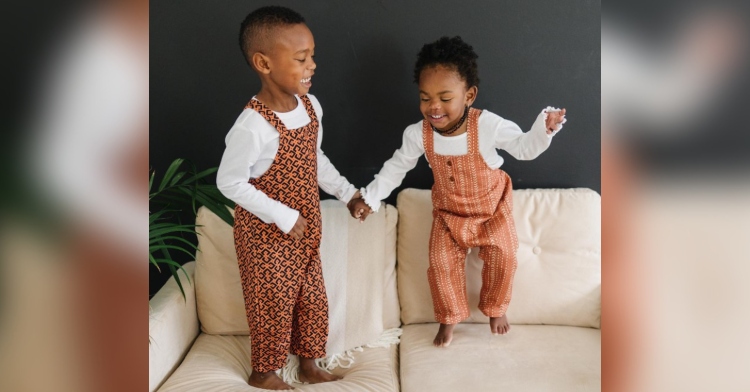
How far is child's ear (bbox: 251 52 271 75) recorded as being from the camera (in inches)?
72.5

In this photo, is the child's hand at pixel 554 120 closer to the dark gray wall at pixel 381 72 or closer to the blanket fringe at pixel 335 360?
the dark gray wall at pixel 381 72

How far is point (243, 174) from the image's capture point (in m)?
1.85

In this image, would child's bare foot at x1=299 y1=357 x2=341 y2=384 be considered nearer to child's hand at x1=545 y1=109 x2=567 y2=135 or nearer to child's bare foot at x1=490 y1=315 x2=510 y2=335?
child's bare foot at x1=490 y1=315 x2=510 y2=335

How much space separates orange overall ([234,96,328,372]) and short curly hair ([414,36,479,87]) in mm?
367

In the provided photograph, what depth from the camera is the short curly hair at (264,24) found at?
1.83 meters

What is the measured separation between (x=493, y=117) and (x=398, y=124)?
1.45 ft

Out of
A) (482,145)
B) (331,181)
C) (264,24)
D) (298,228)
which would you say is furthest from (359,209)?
(264,24)

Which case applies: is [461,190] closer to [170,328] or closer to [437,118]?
[437,118]

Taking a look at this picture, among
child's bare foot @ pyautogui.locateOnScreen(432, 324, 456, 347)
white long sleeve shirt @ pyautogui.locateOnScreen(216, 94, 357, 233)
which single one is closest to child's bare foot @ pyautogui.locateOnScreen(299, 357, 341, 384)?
child's bare foot @ pyautogui.locateOnScreen(432, 324, 456, 347)

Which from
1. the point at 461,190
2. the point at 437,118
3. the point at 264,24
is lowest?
the point at 461,190

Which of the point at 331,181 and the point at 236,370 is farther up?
the point at 331,181

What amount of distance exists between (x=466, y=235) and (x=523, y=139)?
1.14 feet

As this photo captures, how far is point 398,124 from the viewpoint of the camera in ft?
7.91
